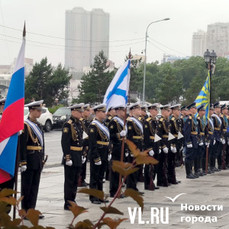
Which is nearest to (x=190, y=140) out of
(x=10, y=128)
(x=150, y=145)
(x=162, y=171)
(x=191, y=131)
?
(x=191, y=131)

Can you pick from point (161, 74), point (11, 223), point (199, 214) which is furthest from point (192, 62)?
point (11, 223)

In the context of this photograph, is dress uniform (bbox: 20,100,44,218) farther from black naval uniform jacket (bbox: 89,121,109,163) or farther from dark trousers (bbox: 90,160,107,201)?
dark trousers (bbox: 90,160,107,201)

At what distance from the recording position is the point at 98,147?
11109 millimetres

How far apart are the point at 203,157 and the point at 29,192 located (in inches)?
321

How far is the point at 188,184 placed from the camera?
14.0 meters

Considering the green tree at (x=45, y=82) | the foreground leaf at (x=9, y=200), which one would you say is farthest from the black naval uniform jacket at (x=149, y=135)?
the green tree at (x=45, y=82)

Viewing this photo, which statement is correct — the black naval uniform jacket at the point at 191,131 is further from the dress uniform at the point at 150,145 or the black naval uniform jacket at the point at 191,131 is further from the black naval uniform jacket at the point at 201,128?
the dress uniform at the point at 150,145

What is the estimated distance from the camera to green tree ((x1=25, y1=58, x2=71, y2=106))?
1944 inches

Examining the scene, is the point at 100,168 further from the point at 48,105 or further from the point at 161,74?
the point at 161,74

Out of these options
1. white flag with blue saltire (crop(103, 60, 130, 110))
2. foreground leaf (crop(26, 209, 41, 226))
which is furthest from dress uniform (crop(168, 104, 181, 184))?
foreground leaf (crop(26, 209, 41, 226))

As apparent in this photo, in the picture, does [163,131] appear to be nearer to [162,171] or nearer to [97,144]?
[162,171]

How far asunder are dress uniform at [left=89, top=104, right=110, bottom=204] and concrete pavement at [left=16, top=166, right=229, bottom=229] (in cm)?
48

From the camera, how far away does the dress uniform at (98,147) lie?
11.0m

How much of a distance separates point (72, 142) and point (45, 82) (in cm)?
4049
